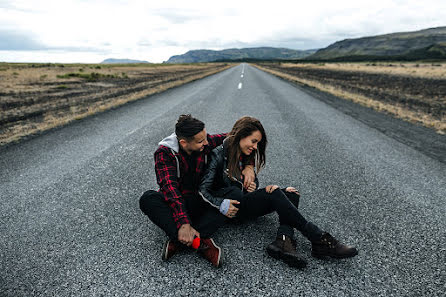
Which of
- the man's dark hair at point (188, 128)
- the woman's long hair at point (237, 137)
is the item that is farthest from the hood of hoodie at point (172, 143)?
the woman's long hair at point (237, 137)

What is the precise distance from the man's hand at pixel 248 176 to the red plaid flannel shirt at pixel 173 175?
0.49 m

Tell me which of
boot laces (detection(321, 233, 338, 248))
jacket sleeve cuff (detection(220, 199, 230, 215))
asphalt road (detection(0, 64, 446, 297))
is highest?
jacket sleeve cuff (detection(220, 199, 230, 215))

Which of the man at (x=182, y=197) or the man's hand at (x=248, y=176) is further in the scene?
the man's hand at (x=248, y=176)

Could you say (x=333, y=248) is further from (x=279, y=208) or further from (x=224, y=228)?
(x=224, y=228)

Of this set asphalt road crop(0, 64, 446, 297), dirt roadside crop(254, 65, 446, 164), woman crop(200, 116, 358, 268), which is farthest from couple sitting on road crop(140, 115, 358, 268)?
dirt roadside crop(254, 65, 446, 164)

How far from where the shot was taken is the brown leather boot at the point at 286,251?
2283 mm

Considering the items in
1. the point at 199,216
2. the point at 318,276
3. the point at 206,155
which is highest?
the point at 206,155

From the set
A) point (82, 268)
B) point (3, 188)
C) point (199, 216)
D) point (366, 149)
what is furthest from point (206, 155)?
point (366, 149)

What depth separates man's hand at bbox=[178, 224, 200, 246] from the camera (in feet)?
7.52

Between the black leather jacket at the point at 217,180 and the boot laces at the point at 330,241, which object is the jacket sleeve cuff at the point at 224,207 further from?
the boot laces at the point at 330,241

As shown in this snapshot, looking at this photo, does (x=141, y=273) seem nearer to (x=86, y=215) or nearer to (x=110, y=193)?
(x=86, y=215)

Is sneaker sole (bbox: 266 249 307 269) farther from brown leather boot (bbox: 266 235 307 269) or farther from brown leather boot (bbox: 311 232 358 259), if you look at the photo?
brown leather boot (bbox: 311 232 358 259)

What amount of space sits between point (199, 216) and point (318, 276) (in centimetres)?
128

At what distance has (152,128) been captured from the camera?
707 centimetres
